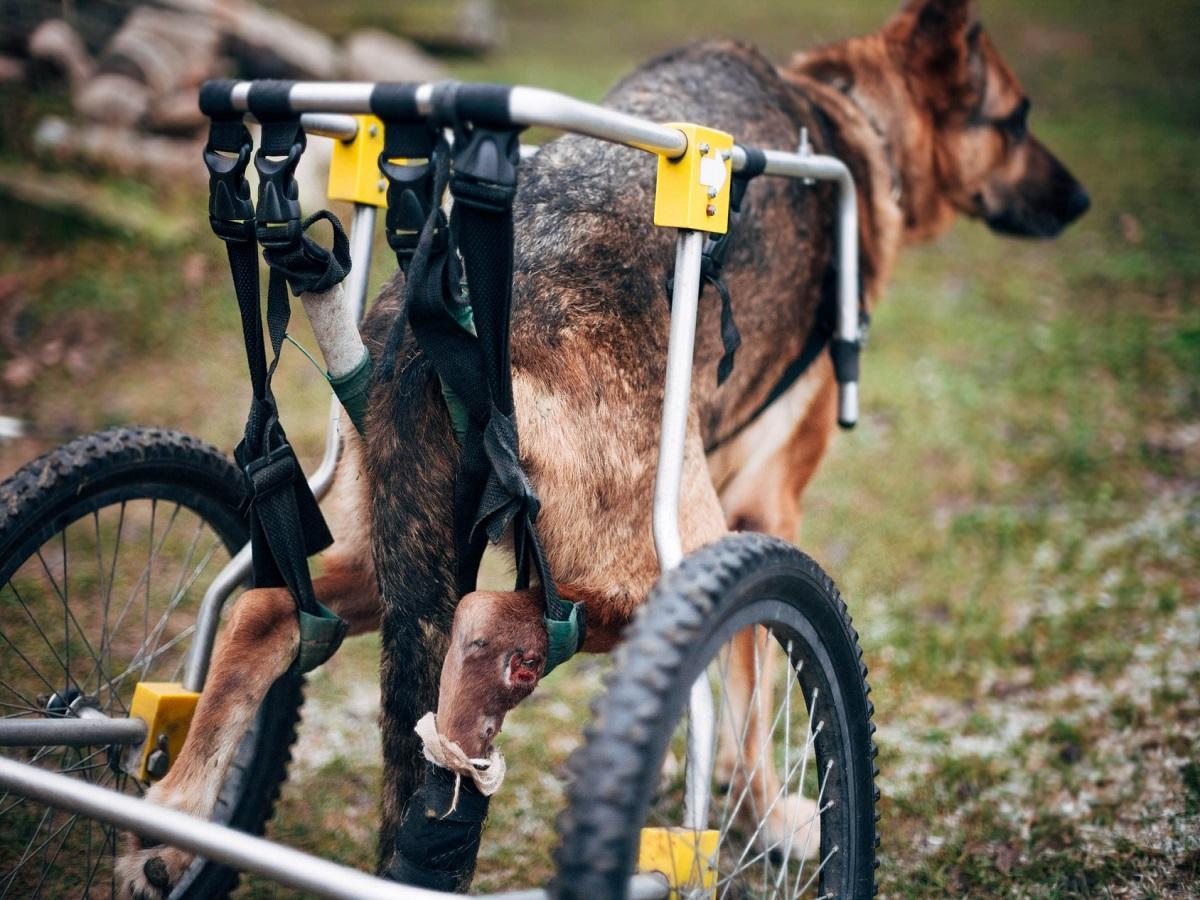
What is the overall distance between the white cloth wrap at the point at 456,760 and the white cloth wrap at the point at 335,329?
2.22 ft

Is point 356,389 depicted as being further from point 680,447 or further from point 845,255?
point 845,255

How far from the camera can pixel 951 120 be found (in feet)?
12.6

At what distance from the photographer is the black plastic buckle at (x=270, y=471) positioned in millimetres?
1941

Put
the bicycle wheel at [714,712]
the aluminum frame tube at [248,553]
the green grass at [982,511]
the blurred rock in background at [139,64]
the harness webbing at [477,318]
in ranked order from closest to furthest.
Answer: the bicycle wheel at [714,712], the harness webbing at [477,318], the aluminum frame tube at [248,553], the green grass at [982,511], the blurred rock in background at [139,64]

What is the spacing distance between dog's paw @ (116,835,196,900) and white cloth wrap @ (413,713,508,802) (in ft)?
2.08

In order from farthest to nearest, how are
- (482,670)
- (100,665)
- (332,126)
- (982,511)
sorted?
(982,511) → (100,665) → (332,126) → (482,670)

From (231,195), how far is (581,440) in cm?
77

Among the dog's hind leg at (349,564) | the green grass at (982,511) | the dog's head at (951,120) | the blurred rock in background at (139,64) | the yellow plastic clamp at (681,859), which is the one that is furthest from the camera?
the blurred rock in background at (139,64)

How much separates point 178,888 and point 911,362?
4829mm

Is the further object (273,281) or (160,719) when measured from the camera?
(160,719)

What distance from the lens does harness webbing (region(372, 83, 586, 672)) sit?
1515 mm

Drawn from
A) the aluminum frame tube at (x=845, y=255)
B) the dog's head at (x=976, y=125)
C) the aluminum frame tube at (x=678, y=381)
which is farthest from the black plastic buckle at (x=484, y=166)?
the dog's head at (x=976, y=125)

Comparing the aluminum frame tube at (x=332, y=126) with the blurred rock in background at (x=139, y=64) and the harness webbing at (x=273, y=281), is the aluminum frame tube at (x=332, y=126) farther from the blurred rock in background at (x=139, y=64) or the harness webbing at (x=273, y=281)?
the blurred rock in background at (x=139, y=64)

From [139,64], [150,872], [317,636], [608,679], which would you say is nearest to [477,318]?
[608,679]
